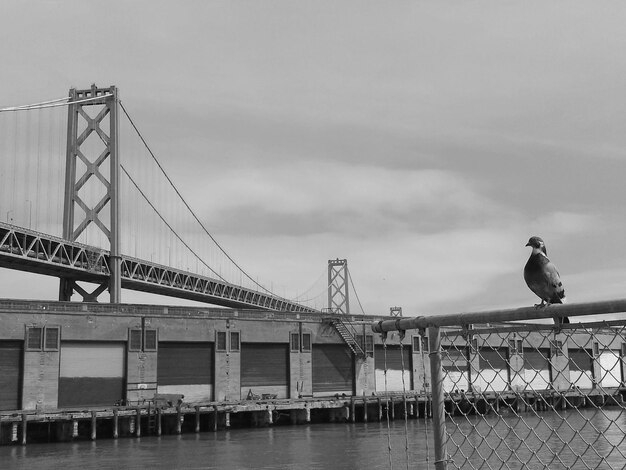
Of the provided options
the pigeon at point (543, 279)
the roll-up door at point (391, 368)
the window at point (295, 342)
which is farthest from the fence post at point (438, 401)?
the roll-up door at point (391, 368)

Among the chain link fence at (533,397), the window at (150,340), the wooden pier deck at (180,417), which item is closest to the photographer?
the chain link fence at (533,397)

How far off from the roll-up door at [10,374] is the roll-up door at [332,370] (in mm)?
25414

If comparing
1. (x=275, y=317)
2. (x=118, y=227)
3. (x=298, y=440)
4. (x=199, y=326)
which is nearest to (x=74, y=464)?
(x=298, y=440)

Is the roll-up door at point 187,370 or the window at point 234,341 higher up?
the window at point 234,341

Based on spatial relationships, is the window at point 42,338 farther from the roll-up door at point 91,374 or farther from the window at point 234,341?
the window at point 234,341

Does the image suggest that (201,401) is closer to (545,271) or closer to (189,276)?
(189,276)

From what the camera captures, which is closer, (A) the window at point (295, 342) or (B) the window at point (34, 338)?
(B) the window at point (34, 338)

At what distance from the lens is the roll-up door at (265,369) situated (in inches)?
2506

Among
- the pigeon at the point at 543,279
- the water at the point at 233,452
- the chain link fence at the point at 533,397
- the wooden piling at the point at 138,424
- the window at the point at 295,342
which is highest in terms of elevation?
the window at the point at 295,342

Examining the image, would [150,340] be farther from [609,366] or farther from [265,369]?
[609,366]

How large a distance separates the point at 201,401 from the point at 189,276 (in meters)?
33.3

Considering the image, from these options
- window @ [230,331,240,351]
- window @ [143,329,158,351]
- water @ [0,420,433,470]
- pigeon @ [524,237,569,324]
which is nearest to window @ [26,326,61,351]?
window @ [143,329,158,351]

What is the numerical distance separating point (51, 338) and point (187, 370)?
1130 centimetres

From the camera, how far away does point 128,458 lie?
37.8 metres
